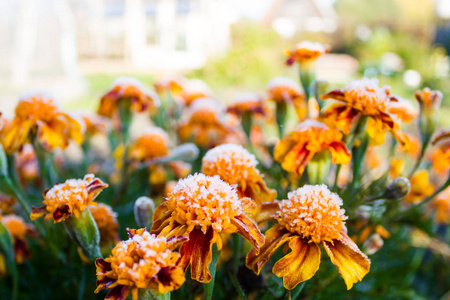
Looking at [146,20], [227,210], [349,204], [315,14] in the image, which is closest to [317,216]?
[227,210]

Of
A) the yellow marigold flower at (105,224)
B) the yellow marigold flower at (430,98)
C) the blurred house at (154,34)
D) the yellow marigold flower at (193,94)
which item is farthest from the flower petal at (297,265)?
the blurred house at (154,34)

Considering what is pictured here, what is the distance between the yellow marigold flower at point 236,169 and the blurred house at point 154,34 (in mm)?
11488

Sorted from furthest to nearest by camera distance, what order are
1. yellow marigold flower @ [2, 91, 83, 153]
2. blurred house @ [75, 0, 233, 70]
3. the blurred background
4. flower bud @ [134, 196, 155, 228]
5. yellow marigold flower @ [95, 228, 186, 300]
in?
blurred house @ [75, 0, 233, 70], the blurred background, yellow marigold flower @ [2, 91, 83, 153], flower bud @ [134, 196, 155, 228], yellow marigold flower @ [95, 228, 186, 300]

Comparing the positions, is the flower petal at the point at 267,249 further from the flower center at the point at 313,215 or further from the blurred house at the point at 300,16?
the blurred house at the point at 300,16

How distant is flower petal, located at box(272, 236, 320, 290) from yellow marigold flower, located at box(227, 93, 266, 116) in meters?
0.66

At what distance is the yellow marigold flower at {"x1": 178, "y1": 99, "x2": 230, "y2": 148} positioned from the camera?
1.13m

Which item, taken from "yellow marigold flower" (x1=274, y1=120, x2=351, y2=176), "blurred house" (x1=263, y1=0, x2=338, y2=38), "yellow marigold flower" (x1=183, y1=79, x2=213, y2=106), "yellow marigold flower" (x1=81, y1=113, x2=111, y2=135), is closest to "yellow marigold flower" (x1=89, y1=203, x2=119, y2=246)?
"yellow marigold flower" (x1=274, y1=120, x2=351, y2=176)

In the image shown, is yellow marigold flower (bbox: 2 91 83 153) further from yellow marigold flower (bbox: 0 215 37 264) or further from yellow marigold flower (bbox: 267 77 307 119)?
yellow marigold flower (bbox: 267 77 307 119)

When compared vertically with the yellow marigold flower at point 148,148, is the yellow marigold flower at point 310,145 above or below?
above

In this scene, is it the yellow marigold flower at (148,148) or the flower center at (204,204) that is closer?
the flower center at (204,204)

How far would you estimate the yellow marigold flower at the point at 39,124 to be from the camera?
76 centimetres

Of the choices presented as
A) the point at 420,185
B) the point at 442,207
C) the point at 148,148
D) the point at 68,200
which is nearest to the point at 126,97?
the point at 148,148

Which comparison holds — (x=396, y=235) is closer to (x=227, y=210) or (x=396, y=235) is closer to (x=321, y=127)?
(x=321, y=127)

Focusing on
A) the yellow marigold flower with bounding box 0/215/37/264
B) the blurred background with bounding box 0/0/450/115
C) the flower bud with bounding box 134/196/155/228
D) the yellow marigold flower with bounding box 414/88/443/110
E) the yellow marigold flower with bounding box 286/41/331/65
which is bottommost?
the blurred background with bounding box 0/0/450/115
